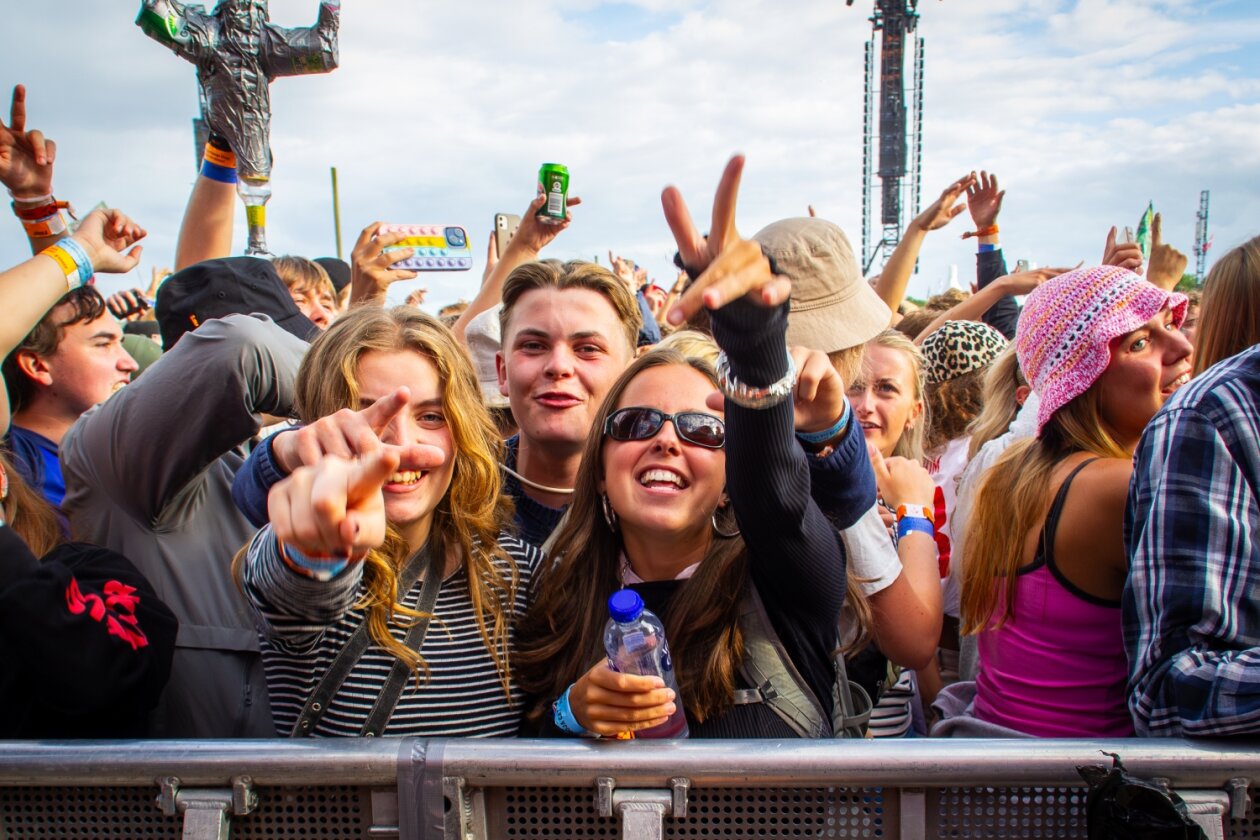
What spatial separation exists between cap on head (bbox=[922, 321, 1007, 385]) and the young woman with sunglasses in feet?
7.44

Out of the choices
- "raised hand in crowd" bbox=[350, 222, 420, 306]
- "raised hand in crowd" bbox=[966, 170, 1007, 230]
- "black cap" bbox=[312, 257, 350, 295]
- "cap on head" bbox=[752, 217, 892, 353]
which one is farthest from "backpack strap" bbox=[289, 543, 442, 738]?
"raised hand in crowd" bbox=[966, 170, 1007, 230]

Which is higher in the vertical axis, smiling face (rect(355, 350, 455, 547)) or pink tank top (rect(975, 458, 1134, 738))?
smiling face (rect(355, 350, 455, 547))

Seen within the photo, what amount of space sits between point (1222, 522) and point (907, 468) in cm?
85

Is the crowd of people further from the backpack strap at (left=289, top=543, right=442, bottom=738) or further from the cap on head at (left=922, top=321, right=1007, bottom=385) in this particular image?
the cap on head at (left=922, top=321, right=1007, bottom=385)

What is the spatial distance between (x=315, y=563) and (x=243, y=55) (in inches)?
116

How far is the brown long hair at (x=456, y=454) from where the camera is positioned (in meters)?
1.88

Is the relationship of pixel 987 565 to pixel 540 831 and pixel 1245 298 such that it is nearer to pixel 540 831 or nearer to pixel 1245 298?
pixel 1245 298

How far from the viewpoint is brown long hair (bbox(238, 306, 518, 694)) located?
1880 mm

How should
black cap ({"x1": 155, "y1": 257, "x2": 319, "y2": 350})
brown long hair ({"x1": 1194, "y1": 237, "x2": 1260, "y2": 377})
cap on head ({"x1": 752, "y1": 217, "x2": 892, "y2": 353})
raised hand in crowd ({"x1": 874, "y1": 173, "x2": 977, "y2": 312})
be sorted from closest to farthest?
brown long hair ({"x1": 1194, "y1": 237, "x2": 1260, "y2": 377})
black cap ({"x1": 155, "y1": 257, "x2": 319, "y2": 350})
cap on head ({"x1": 752, "y1": 217, "x2": 892, "y2": 353})
raised hand in crowd ({"x1": 874, "y1": 173, "x2": 977, "y2": 312})

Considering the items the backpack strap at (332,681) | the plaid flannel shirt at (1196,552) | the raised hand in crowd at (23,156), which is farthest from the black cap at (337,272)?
the plaid flannel shirt at (1196,552)

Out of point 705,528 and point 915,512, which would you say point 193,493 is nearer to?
point 705,528

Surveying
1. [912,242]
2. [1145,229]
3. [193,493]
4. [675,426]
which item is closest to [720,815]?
[675,426]

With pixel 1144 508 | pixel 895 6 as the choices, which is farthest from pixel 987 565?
pixel 895 6

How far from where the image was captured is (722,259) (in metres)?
1.42
